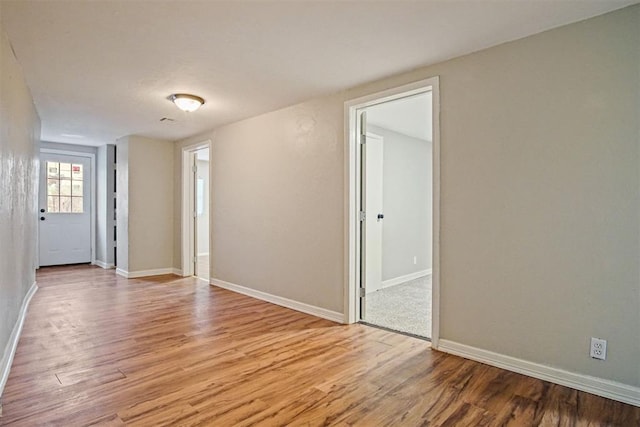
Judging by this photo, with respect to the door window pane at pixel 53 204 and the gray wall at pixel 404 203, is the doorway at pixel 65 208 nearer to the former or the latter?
the door window pane at pixel 53 204

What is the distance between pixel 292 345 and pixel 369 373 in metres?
0.76

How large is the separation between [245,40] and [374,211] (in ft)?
9.66

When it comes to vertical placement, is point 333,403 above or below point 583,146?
below

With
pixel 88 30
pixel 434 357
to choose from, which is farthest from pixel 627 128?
pixel 88 30

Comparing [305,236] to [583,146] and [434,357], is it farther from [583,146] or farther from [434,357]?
[583,146]

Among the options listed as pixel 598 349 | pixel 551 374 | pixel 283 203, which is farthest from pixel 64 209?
pixel 598 349

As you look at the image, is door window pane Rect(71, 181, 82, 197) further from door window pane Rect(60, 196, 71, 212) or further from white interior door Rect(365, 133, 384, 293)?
white interior door Rect(365, 133, 384, 293)

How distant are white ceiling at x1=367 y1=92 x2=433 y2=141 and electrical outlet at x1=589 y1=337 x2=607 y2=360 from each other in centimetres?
261

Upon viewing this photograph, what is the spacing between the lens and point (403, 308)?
13.2ft

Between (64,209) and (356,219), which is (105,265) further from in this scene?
(356,219)

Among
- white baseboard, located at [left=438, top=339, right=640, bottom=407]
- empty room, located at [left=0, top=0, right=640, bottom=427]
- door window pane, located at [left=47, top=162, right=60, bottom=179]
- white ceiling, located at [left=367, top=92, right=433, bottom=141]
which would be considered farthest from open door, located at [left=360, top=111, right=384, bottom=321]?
door window pane, located at [left=47, top=162, right=60, bottom=179]

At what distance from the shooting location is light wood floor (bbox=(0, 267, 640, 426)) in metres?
1.91

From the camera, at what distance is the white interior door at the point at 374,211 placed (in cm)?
478

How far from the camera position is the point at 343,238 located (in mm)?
3551
